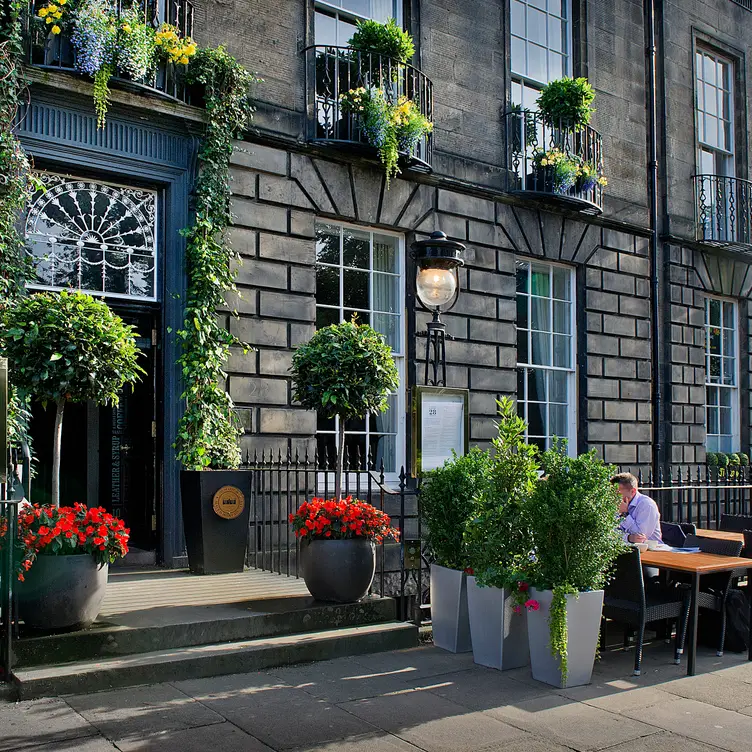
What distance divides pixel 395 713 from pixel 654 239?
1133cm

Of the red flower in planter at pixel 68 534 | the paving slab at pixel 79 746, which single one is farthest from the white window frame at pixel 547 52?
the paving slab at pixel 79 746

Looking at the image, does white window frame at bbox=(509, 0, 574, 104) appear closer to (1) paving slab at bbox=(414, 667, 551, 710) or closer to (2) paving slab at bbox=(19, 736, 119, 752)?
(1) paving slab at bbox=(414, 667, 551, 710)

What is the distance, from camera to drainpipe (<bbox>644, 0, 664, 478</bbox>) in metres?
14.4

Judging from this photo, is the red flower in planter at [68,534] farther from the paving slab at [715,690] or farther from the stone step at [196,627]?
the paving slab at [715,690]

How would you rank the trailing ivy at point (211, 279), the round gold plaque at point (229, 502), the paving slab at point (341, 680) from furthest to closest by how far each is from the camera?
1. the trailing ivy at point (211, 279)
2. the round gold plaque at point (229, 502)
3. the paving slab at point (341, 680)

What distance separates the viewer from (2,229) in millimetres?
8070

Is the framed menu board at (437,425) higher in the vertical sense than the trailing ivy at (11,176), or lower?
lower

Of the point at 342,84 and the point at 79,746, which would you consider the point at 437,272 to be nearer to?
the point at 342,84

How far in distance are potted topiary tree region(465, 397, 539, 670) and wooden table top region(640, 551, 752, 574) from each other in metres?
1.11

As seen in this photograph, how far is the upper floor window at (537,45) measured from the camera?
13477 millimetres

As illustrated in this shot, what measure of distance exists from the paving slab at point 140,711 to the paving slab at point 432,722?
0.96 metres

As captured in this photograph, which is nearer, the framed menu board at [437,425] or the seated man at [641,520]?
the seated man at [641,520]

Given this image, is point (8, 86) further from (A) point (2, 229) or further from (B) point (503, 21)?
(B) point (503, 21)

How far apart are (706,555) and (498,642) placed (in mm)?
2121
